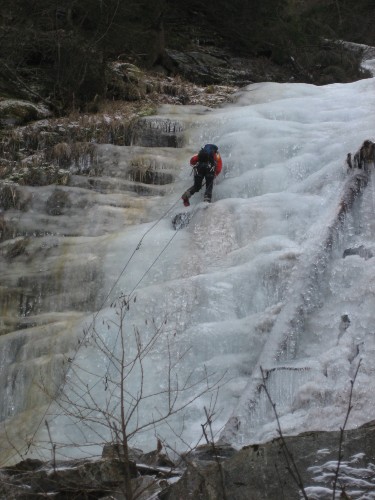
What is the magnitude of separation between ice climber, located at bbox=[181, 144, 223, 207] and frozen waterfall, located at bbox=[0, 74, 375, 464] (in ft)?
0.75

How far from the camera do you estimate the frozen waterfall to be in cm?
524

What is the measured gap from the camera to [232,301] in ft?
22.0

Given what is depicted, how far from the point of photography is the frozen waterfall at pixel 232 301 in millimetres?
5238

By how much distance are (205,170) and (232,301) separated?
8.64ft

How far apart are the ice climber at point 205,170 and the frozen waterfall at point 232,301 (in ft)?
0.75

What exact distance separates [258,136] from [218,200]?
1.71 meters

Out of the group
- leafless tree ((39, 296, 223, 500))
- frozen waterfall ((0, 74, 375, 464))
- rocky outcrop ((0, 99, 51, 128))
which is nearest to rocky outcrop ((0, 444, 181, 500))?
frozen waterfall ((0, 74, 375, 464))

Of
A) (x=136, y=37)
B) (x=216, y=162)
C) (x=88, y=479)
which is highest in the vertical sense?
(x=136, y=37)

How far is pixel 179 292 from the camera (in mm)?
6859

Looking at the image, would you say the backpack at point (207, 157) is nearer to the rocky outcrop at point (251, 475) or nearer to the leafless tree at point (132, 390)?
the leafless tree at point (132, 390)

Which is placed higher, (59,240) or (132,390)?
(59,240)

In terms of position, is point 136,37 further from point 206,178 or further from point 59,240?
point 59,240

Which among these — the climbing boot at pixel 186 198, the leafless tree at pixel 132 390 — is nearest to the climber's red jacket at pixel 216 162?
the climbing boot at pixel 186 198

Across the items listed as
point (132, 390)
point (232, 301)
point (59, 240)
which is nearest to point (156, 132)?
point (59, 240)
